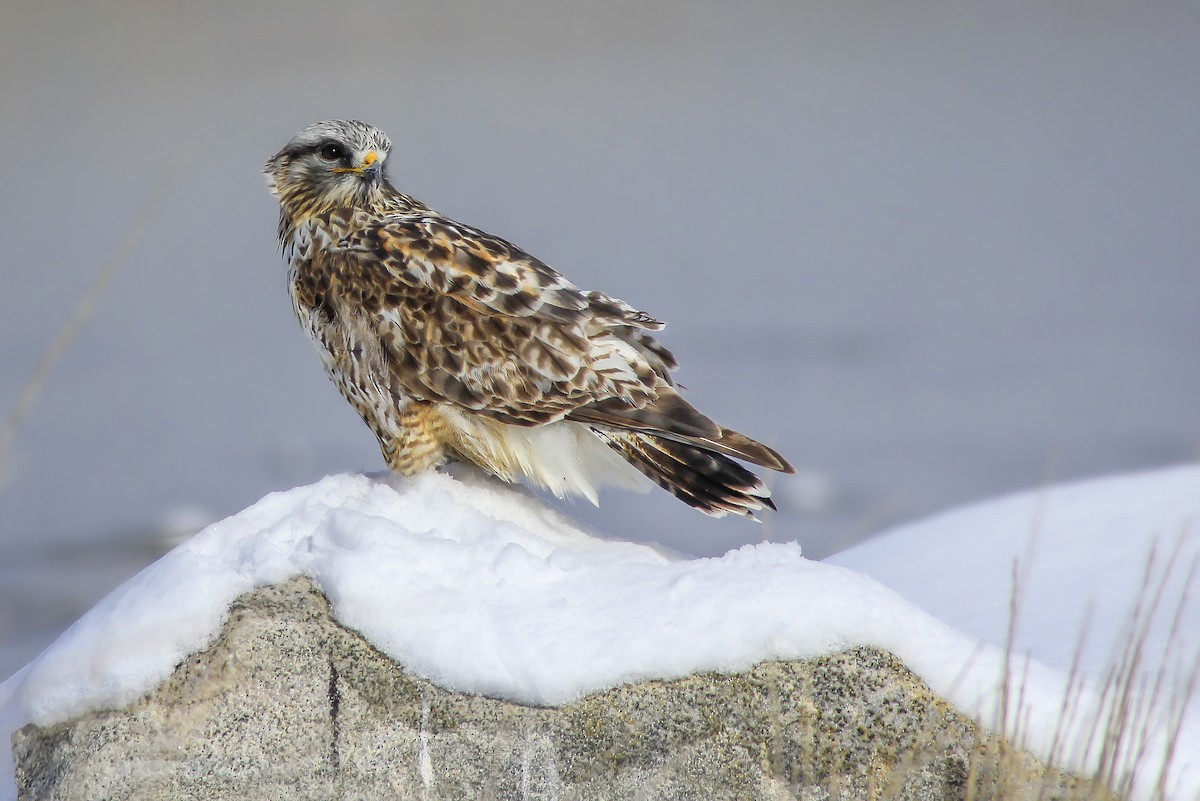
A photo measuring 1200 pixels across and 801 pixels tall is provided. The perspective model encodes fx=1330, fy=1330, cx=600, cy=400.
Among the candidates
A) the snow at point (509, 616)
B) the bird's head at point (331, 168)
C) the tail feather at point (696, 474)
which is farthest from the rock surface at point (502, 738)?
the bird's head at point (331, 168)

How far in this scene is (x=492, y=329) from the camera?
3.20 metres

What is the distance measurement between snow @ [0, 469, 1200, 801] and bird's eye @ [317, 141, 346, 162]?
1047mm

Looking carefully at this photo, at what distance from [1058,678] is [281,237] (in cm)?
224

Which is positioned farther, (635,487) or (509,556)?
(635,487)

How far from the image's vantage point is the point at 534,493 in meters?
3.21

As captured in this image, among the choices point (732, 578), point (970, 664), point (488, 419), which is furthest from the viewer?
point (488, 419)

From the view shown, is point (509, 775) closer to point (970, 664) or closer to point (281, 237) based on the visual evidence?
point (970, 664)

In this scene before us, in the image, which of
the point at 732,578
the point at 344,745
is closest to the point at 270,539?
the point at 344,745

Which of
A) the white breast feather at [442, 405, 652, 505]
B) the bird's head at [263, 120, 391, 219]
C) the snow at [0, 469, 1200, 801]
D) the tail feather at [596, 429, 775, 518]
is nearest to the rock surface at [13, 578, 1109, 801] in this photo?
the snow at [0, 469, 1200, 801]

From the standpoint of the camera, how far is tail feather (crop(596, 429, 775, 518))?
2.94 m

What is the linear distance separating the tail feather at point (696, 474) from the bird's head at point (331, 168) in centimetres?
95

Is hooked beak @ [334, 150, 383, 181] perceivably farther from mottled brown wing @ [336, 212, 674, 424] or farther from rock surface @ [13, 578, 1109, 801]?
rock surface @ [13, 578, 1109, 801]

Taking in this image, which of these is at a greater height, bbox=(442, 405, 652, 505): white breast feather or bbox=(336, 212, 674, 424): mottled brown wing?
bbox=(336, 212, 674, 424): mottled brown wing

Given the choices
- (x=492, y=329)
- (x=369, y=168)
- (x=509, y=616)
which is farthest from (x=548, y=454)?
(x=369, y=168)
